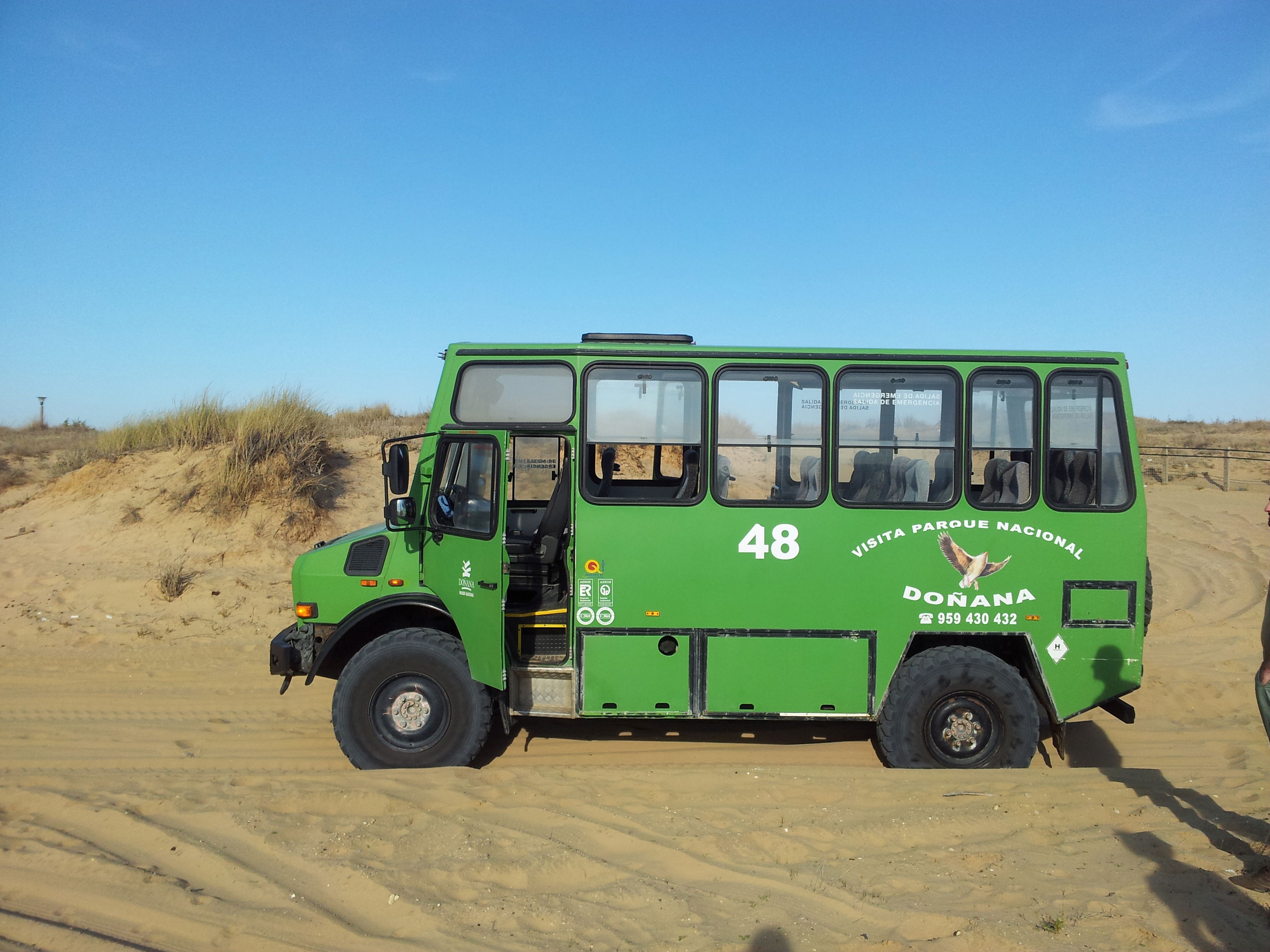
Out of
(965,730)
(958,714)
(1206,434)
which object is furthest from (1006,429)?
(1206,434)

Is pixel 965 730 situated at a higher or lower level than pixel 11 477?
lower

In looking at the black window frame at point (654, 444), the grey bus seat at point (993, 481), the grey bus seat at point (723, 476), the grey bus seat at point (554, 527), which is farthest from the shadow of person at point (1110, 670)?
the grey bus seat at point (554, 527)

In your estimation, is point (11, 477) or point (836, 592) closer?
point (836, 592)

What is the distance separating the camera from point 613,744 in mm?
6820

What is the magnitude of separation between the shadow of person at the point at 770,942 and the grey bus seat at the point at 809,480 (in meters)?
2.98

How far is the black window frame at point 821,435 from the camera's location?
6.01 m

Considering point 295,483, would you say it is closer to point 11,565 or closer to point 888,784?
point 11,565

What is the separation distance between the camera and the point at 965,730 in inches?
239

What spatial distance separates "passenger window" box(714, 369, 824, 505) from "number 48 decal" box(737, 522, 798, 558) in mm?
210

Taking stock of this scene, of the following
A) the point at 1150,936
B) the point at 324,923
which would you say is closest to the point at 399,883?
the point at 324,923

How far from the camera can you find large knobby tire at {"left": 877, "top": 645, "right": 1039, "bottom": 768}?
596 cm

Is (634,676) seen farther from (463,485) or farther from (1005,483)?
(1005,483)

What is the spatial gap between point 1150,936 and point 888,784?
2.03 m

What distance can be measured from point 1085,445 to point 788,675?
2778 millimetres
